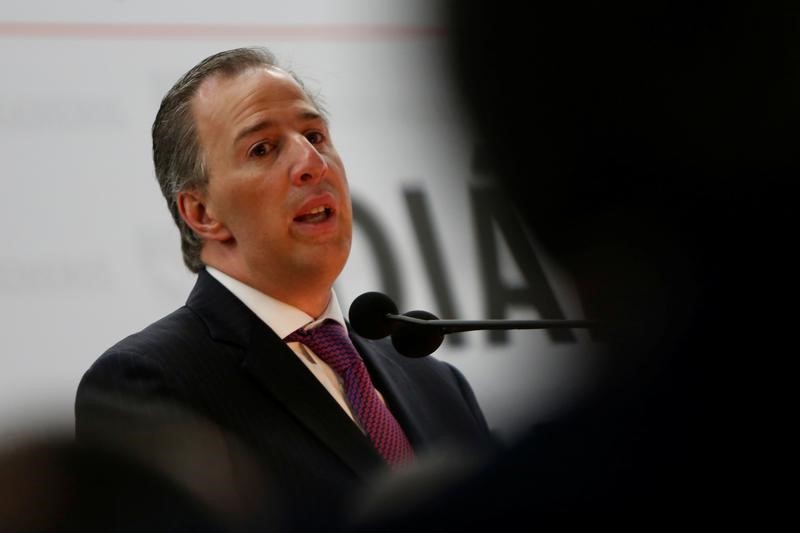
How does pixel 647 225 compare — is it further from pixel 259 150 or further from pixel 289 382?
pixel 259 150

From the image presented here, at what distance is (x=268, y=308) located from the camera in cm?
193

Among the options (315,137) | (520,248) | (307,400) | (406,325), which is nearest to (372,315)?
(406,325)

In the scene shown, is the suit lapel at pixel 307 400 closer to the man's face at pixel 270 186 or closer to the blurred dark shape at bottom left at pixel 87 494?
the man's face at pixel 270 186

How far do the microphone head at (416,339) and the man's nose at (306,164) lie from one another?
21.4 inches

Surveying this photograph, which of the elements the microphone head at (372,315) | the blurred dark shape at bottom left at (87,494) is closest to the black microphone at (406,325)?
the microphone head at (372,315)

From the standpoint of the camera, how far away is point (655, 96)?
16.9 inches

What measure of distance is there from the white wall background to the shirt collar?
958 mm

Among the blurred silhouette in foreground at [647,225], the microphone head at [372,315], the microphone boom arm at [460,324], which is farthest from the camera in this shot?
the microphone head at [372,315]

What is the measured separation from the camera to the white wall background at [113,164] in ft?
9.68

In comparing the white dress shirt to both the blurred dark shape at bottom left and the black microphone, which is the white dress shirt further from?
the blurred dark shape at bottom left

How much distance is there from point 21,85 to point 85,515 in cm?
278

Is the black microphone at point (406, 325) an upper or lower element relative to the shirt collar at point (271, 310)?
lower

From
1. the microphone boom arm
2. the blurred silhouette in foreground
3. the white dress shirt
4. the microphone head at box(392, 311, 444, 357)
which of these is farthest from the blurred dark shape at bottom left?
the white dress shirt

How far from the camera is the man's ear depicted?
2025 mm
